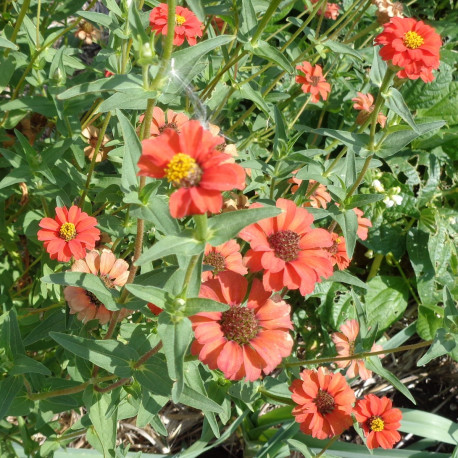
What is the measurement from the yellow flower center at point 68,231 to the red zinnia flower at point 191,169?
0.65m

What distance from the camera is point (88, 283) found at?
1224 millimetres

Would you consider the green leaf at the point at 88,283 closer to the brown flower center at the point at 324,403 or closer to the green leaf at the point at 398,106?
the brown flower center at the point at 324,403

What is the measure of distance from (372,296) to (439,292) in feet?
1.00

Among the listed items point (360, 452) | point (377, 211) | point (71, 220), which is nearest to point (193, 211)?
point (71, 220)

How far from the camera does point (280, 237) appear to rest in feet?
4.06

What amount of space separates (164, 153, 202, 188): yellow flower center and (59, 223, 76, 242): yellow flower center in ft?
2.21

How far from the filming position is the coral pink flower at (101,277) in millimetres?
1387

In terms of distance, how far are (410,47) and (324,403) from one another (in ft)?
3.36

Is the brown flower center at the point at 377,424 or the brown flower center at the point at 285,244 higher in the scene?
the brown flower center at the point at 285,244

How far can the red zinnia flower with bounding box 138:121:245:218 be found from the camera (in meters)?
0.85

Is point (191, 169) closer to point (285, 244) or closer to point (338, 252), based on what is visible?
point (285, 244)

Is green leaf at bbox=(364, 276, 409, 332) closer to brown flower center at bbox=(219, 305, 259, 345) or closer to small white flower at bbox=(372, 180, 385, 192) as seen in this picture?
small white flower at bbox=(372, 180, 385, 192)

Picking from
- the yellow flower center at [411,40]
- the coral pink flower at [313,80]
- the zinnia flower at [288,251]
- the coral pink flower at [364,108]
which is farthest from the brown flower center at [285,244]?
the coral pink flower at [313,80]

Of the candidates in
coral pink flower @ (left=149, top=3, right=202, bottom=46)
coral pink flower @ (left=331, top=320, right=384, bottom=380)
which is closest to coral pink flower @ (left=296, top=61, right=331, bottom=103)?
coral pink flower @ (left=149, top=3, right=202, bottom=46)
